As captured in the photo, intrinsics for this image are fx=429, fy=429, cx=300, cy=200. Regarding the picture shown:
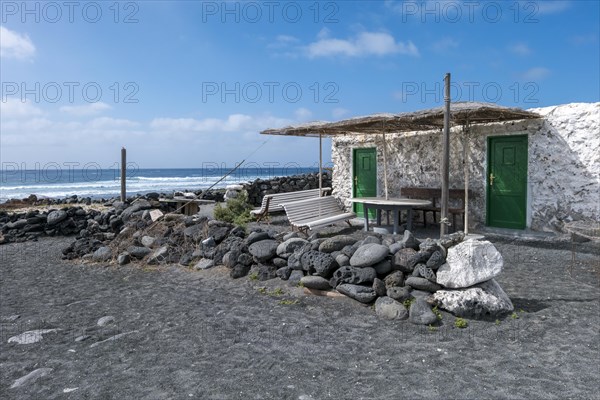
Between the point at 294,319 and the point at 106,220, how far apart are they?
7.54 m

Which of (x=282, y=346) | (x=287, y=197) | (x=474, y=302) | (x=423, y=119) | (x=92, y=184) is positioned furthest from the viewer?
(x=92, y=184)

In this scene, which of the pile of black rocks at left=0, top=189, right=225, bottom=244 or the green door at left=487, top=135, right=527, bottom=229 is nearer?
the green door at left=487, top=135, right=527, bottom=229

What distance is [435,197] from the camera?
398 inches

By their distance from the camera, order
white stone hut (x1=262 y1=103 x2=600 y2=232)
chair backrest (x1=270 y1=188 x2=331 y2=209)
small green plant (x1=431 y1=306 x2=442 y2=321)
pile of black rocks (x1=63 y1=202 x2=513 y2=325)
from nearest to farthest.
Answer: small green plant (x1=431 y1=306 x2=442 y2=321)
pile of black rocks (x1=63 y1=202 x2=513 y2=325)
white stone hut (x1=262 y1=103 x2=600 y2=232)
chair backrest (x1=270 y1=188 x2=331 y2=209)

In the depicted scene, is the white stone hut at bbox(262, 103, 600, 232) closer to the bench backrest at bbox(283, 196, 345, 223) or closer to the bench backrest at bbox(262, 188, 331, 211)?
the bench backrest at bbox(262, 188, 331, 211)

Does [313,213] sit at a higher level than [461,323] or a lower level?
higher

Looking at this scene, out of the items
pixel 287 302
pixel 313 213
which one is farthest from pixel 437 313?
pixel 313 213

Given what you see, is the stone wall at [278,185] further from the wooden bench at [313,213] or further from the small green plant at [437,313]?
the small green plant at [437,313]

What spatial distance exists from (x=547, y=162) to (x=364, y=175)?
15.6ft

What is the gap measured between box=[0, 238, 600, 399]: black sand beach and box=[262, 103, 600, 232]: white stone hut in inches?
107

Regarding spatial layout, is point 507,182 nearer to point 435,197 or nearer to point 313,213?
point 435,197

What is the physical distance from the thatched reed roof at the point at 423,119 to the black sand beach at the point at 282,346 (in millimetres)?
2929

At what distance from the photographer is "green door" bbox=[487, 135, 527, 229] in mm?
8750

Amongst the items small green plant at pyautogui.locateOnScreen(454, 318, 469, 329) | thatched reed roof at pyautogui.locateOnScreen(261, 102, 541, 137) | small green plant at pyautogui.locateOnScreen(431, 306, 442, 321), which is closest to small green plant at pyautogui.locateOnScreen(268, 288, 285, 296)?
small green plant at pyautogui.locateOnScreen(431, 306, 442, 321)
